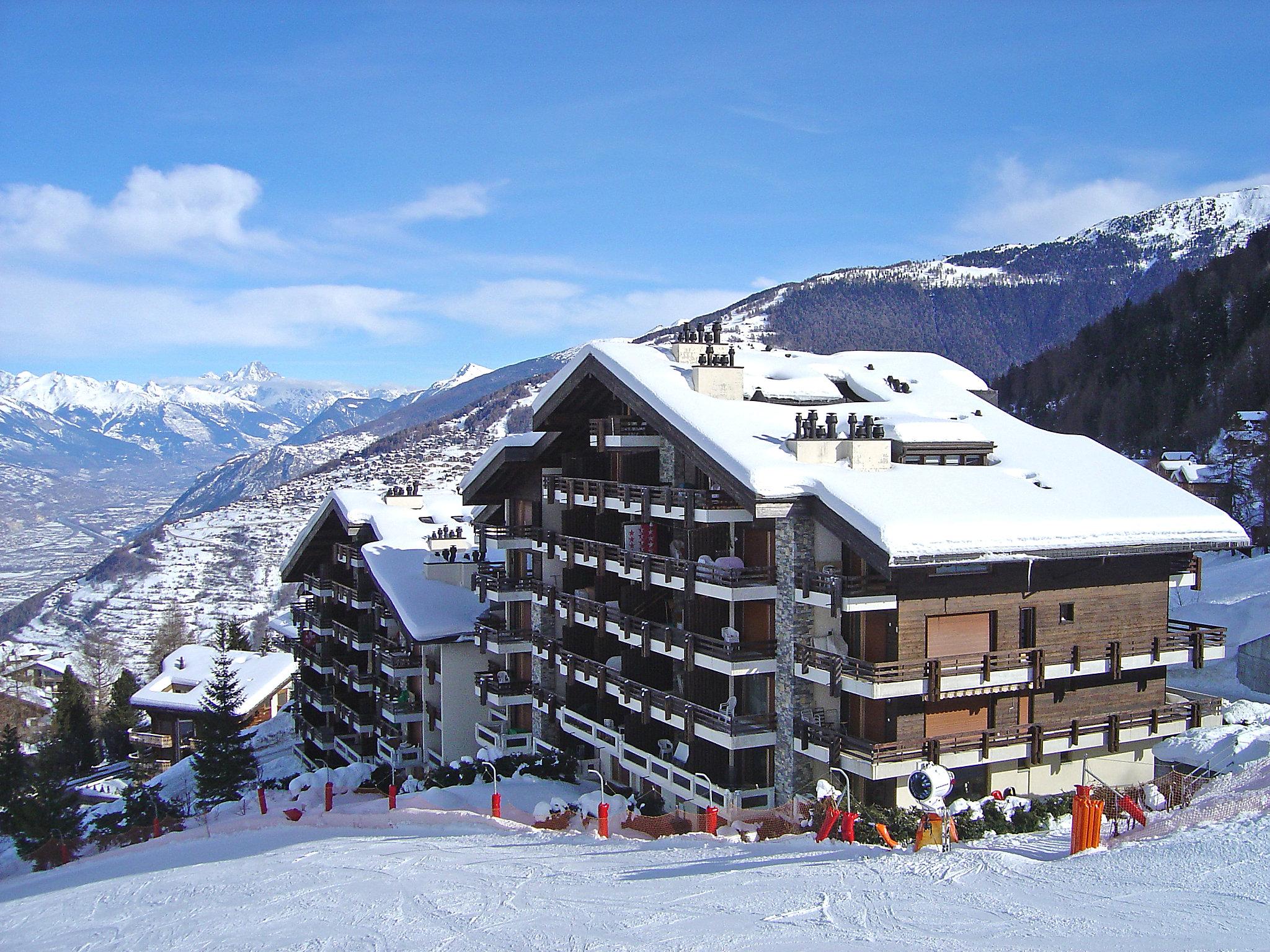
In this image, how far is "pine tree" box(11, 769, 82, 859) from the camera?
39688 millimetres

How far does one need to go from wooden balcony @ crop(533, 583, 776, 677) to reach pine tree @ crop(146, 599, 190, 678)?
64829 mm

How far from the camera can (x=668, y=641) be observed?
26906 millimetres

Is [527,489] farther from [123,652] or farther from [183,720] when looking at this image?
[123,652]

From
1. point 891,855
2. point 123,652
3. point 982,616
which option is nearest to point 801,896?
point 891,855

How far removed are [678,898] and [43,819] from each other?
34.5 m

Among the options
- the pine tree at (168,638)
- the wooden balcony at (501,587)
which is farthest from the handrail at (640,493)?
the pine tree at (168,638)

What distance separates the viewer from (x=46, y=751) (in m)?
64.5

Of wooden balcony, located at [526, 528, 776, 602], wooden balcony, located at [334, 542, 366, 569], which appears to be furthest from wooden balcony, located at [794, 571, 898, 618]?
wooden balcony, located at [334, 542, 366, 569]

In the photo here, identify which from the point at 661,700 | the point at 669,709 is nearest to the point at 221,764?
the point at 661,700

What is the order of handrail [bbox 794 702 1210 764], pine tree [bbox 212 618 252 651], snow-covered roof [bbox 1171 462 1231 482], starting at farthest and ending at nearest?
1. pine tree [bbox 212 618 252 651]
2. snow-covered roof [bbox 1171 462 1231 482]
3. handrail [bbox 794 702 1210 764]

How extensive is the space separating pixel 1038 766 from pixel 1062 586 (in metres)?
4.27

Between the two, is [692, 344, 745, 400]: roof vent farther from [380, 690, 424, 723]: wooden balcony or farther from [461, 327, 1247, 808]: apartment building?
[380, 690, 424, 723]: wooden balcony

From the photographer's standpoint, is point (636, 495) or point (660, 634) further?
point (636, 495)

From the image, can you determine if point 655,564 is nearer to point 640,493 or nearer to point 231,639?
point 640,493
